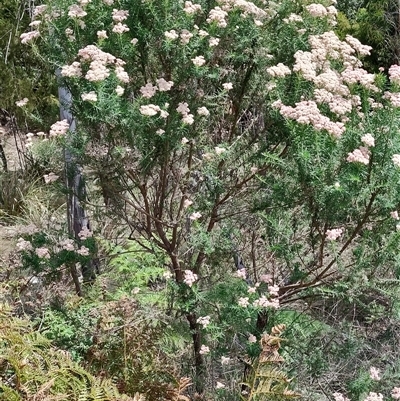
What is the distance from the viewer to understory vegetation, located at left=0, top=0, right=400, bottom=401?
207 centimetres

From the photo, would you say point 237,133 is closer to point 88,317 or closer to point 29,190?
point 88,317

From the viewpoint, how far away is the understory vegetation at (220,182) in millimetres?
2070

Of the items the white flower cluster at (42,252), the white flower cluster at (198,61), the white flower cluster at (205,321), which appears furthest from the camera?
the white flower cluster at (42,252)

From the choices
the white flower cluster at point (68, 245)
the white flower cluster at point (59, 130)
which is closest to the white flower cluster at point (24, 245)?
the white flower cluster at point (68, 245)

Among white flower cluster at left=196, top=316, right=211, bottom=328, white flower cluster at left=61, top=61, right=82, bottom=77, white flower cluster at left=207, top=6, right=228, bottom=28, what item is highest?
white flower cluster at left=207, top=6, right=228, bottom=28

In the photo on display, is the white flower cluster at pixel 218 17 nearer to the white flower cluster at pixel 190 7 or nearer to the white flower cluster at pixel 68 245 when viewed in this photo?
the white flower cluster at pixel 190 7

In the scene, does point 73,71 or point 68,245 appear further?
point 68,245

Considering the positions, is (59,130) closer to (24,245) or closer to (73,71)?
(73,71)

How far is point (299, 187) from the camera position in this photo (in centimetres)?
228

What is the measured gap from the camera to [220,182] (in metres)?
2.60

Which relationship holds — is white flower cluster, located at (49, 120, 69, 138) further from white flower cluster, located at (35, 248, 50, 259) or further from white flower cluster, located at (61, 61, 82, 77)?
white flower cluster, located at (35, 248, 50, 259)

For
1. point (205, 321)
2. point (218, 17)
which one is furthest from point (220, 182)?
point (218, 17)

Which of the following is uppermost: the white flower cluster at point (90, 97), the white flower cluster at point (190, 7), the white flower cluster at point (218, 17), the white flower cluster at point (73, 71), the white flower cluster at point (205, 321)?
the white flower cluster at point (190, 7)

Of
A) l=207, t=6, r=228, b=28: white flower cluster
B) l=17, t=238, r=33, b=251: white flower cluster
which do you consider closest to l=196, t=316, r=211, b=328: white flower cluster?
l=17, t=238, r=33, b=251: white flower cluster
